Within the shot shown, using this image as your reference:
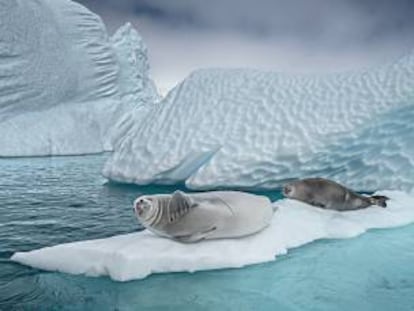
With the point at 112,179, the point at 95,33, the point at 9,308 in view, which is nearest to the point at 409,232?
the point at 9,308

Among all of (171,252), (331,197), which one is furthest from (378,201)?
(171,252)

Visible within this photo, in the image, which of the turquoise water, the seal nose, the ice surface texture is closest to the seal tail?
the turquoise water

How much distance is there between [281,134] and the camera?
21.5 feet

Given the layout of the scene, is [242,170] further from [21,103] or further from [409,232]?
[21,103]

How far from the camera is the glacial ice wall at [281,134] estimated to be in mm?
6219

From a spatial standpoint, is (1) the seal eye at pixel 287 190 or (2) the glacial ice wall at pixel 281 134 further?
(2) the glacial ice wall at pixel 281 134

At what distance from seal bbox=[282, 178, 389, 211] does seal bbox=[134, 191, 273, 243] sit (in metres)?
1.34

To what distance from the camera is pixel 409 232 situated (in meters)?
4.00

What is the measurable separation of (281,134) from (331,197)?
2.16 meters

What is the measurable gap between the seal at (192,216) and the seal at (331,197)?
134cm

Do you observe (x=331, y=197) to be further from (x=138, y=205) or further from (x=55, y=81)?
(x=55, y=81)

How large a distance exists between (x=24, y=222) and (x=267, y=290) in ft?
11.0

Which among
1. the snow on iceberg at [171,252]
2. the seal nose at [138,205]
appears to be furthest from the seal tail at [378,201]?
the seal nose at [138,205]

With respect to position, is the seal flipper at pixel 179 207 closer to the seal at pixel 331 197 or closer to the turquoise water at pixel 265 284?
the turquoise water at pixel 265 284
